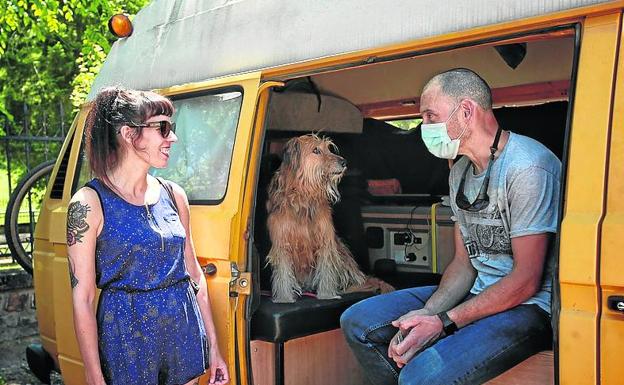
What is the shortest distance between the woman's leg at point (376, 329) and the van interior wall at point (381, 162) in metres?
1.08

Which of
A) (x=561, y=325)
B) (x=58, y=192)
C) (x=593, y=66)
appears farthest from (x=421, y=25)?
(x=58, y=192)

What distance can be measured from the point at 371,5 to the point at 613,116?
1.14 m

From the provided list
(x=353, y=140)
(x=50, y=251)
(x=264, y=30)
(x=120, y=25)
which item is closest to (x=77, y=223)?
(x=264, y=30)

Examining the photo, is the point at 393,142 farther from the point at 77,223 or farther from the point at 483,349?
the point at 77,223

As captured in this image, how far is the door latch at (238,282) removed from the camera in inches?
122

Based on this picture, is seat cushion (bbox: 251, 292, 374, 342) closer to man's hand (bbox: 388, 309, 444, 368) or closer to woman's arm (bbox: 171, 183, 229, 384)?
woman's arm (bbox: 171, 183, 229, 384)

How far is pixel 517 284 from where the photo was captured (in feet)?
8.28

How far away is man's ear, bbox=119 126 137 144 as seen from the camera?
2.61 m

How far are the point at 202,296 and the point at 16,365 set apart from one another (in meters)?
4.50

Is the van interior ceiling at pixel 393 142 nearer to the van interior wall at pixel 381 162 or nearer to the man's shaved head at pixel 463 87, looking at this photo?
the van interior wall at pixel 381 162

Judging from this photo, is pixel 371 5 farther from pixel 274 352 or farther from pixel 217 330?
pixel 274 352

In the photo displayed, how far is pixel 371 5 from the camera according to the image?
2.72 m

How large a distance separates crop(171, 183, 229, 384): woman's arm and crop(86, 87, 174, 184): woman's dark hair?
1.23 feet

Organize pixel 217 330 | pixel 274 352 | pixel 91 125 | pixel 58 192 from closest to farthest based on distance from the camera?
1. pixel 91 125
2. pixel 217 330
3. pixel 274 352
4. pixel 58 192
